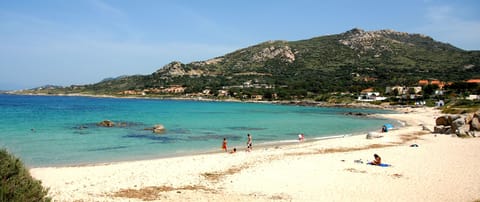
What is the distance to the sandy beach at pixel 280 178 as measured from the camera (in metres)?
12.7

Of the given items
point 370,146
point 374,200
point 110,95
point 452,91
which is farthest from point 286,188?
point 110,95

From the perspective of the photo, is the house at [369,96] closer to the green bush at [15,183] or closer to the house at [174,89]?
the house at [174,89]

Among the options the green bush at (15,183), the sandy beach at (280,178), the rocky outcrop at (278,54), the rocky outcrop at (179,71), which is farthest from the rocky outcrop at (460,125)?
the rocky outcrop at (179,71)

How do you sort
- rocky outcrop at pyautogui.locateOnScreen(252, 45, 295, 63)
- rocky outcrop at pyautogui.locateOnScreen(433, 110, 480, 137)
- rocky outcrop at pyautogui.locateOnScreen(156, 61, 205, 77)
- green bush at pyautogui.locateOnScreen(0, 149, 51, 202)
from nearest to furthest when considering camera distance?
1. green bush at pyautogui.locateOnScreen(0, 149, 51, 202)
2. rocky outcrop at pyautogui.locateOnScreen(433, 110, 480, 137)
3. rocky outcrop at pyautogui.locateOnScreen(252, 45, 295, 63)
4. rocky outcrop at pyautogui.locateOnScreen(156, 61, 205, 77)

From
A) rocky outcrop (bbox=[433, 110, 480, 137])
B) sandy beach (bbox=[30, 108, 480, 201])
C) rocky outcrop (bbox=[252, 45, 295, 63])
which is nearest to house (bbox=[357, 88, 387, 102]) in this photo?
rocky outcrop (bbox=[252, 45, 295, 63])

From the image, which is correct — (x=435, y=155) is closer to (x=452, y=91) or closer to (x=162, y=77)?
(x=452, y=91)

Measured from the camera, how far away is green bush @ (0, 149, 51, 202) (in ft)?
18.7

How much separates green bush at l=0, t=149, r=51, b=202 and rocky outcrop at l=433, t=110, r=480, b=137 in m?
31.1

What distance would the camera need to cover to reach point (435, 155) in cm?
2105

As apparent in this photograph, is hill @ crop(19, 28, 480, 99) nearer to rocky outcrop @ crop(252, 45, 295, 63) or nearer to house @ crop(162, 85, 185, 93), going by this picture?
rocky outcrop @ crop(252, 45, 295, 63)

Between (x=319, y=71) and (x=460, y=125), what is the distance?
131134mm

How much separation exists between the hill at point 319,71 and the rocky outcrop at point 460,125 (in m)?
95.0

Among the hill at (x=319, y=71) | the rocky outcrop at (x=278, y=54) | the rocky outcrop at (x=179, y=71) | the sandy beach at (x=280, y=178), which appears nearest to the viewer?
the sandy beach at (x=280, y=178)

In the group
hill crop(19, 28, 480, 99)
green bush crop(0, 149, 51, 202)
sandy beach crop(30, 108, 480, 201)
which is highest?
hill crop(19, 28, 480, 99)
